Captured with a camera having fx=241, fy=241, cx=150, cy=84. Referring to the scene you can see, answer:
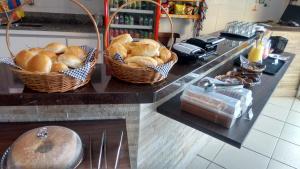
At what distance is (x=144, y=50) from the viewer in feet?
3.42

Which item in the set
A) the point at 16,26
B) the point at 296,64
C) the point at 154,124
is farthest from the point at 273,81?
the point at 16,26

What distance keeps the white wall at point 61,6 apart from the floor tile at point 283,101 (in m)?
2.70

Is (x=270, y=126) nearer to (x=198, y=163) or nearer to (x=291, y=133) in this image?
(x=291, y=133)

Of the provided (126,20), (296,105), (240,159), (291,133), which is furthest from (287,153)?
(126,20)

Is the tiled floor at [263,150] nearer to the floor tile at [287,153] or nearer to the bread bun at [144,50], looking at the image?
the floor tile at [287,153]

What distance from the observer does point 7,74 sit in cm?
102

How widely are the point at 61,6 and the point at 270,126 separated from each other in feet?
10.2

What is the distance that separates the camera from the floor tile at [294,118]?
2739 millimetres

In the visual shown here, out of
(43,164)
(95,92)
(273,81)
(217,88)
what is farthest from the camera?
(273,81)

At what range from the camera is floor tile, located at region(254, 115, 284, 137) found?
2523mm

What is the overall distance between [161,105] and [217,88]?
28 centimetres

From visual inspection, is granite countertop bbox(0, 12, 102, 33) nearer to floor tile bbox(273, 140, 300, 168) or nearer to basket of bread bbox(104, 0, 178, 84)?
basket of bread bbox(104, 0, 178, 84)

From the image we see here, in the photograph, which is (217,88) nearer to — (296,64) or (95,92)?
(95,92)

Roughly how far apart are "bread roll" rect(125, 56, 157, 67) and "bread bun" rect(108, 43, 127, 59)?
1.5 inches
